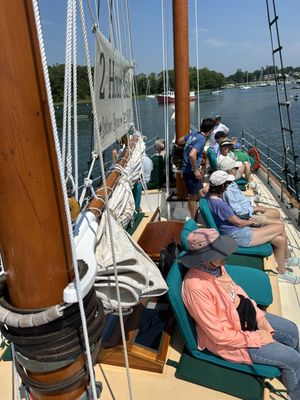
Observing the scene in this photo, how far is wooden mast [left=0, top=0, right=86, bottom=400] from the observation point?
78 cm

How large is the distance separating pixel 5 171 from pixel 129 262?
0.82 meters

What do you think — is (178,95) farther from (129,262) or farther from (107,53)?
(129,262)

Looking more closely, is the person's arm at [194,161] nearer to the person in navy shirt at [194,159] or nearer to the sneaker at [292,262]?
the person in navy shirt at [194,159]

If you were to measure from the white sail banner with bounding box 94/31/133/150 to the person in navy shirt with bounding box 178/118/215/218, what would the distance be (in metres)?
1.14

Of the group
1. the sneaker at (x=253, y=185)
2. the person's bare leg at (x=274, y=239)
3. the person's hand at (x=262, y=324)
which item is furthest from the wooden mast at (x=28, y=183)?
the sneaker at (x=253, y=185)

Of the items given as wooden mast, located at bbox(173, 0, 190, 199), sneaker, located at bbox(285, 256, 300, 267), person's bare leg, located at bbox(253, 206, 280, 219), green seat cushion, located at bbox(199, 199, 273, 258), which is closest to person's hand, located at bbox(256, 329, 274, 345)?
green seat cushion, located at bbox(199, 199, 273, 258)

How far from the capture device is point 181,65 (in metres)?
4.06

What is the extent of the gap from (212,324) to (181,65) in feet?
10.6

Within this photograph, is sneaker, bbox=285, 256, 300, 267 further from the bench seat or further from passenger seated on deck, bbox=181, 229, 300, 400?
the bench seat

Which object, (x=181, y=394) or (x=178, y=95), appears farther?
(x=178, y=95)

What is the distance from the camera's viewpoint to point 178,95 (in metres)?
4.19

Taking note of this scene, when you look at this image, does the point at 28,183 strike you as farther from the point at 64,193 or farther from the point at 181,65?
the point at 181,65

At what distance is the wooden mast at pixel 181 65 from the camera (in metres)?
3.92

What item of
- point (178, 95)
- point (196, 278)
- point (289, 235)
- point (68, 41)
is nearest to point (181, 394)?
point (196, 278)
